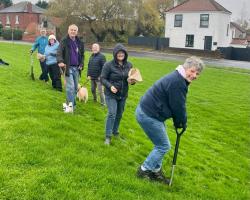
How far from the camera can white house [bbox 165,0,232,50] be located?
57.4 m

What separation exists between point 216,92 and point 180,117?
15.0 metres

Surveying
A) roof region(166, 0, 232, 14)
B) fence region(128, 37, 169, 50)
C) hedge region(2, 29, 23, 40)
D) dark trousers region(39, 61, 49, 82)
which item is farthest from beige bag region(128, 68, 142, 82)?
hedge region(2, 29, 23, 40)

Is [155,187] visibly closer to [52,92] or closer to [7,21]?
[52,92]

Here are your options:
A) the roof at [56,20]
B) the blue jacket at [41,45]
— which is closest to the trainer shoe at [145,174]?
the blue jacket at [41,45]

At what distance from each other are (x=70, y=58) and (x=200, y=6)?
174ft

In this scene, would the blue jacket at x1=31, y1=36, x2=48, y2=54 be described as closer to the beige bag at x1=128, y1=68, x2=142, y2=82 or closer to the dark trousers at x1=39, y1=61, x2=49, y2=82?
the dark trousers at x1=39, y1=61, x2=49, y2=82

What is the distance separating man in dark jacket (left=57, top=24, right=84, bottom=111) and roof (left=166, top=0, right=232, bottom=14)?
5074 cm

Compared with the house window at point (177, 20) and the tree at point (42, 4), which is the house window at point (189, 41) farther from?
the tree at point (42, 4)

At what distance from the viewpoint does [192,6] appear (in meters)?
60.5

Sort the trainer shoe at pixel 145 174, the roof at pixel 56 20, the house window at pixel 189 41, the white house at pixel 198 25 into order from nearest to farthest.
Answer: the trainer shoe at pixel 145 174 < the white house at pixel 198 25 < the house window at pixel 189 41 < the roof at pixel 56 20

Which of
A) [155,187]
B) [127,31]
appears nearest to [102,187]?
[155,187]

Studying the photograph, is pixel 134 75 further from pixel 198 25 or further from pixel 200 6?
pixel 200 6

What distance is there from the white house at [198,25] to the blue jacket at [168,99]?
5277 centimetres

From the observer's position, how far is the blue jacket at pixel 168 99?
20.2 ft
